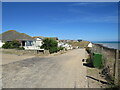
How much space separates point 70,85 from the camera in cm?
629

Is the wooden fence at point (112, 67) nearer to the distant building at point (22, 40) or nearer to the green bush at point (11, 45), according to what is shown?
the green bush at point (11, 45)

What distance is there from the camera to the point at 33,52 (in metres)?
22.7

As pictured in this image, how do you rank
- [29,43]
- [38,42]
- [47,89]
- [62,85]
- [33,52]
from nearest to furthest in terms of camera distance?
1. [47,89]
2. [62,85]
3. [33,52]
4. [29,43]
5. [38,42]

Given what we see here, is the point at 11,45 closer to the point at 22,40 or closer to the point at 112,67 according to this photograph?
the point at 22,40

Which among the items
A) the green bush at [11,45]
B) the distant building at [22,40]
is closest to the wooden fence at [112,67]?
the green bush at [11,45]

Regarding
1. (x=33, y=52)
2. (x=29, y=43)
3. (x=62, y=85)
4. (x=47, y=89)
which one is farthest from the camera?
(x=29, y=43)

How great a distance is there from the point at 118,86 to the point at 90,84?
4.27 feet

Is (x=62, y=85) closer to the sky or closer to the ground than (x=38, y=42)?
closer to the ground

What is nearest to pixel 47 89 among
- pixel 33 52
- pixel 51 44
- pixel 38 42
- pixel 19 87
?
pixel 19 87

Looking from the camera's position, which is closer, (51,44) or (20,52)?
(20,52)

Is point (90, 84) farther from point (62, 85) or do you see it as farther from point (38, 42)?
point (38, 42)

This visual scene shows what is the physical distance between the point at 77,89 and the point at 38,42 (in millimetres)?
33808

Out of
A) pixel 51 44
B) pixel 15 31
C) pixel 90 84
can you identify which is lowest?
pixel 90 84

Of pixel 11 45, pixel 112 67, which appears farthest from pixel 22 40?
pixel 112 67
